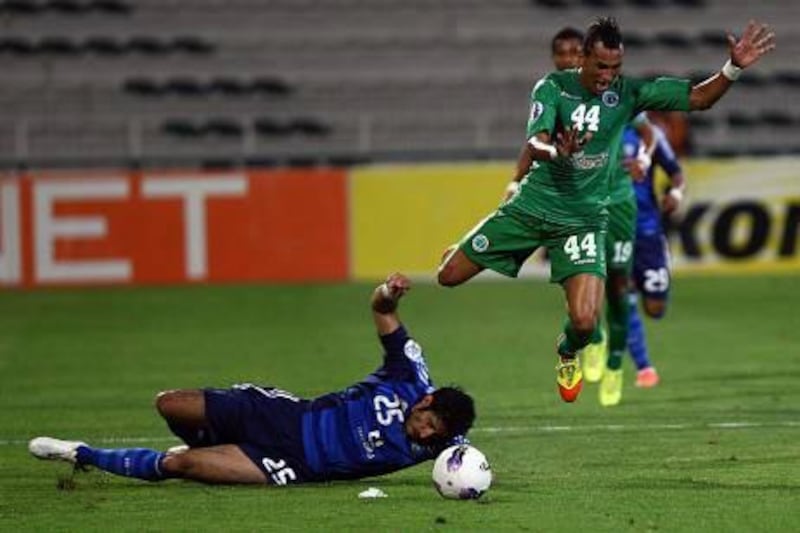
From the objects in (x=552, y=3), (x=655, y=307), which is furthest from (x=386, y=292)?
(x=552, y=3)

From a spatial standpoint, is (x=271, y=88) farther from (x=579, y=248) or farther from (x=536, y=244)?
(x=579, y=248)

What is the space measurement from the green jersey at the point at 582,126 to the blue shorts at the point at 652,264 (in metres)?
3.12

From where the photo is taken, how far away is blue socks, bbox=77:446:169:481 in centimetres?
982

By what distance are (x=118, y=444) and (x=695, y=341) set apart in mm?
7592

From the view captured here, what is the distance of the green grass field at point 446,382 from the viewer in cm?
910

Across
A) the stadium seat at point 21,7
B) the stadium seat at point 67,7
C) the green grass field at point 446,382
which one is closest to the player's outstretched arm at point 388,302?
the green grass field at point 446,382

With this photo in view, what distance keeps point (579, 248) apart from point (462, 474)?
246 centimetres

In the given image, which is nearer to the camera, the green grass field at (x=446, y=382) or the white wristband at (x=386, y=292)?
the green grass field at (x=446, y=382)

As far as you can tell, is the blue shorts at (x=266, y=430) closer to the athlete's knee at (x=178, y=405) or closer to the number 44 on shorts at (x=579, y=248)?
the athlete's knee at (x=178, y=405)

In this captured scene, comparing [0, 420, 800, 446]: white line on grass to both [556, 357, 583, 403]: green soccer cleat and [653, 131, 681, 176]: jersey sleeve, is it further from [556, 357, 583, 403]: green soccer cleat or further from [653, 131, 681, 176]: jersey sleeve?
[653, 131, 681, 176]: jersey sleeve

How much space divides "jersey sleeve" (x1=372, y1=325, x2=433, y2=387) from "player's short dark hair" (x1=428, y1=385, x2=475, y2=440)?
1.13 ft

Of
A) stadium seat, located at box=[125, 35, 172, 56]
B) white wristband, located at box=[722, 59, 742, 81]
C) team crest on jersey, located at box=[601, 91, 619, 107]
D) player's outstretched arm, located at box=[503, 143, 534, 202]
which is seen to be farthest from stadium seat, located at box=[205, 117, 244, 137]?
white wristband, located at box=[722, 59, 742, 81]

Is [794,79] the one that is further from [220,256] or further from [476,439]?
[476,439]

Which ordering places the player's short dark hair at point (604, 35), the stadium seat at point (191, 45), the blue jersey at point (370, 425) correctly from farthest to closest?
the stadium seat at point (191, 45)
the player's short dark hair at point (604, 35)
the blue jersey at point (370, 425)
